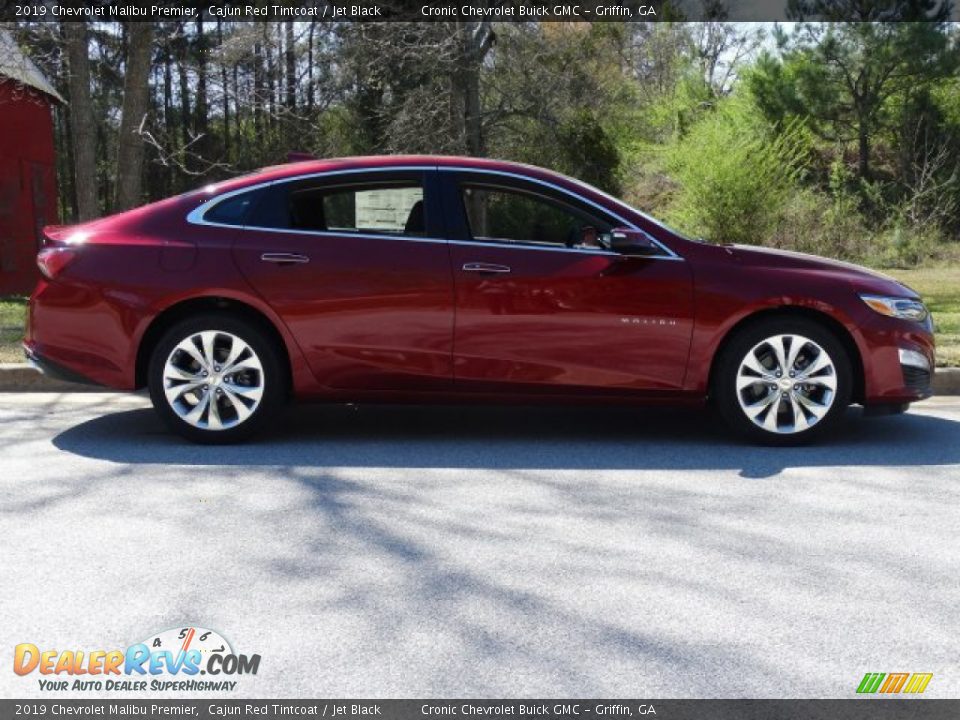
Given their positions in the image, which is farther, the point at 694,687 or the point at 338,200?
the point at 338,200

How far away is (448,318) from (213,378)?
142 centimetres

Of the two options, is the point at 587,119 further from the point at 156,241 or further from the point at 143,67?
the point at 156,241

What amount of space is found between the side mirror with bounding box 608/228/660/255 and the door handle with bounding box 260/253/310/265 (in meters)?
1.78

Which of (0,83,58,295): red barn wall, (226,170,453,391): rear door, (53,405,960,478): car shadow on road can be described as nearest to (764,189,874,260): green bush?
(0,83,58,295): red barn wall

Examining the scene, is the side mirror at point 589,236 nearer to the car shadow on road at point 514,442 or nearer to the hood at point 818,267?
the hood at point 818,267

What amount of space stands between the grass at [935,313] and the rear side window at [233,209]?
334 centimetres

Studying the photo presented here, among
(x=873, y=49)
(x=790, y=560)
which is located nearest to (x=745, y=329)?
(x=790, y=560)

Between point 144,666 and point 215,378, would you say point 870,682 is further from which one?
point 215,378

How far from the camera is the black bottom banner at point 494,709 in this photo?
303 cm

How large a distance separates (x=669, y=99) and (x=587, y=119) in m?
12.4

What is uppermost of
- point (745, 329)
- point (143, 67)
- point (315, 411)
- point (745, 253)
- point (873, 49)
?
point (873, 49)

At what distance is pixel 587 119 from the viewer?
30.0m

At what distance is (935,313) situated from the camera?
44.4 ft

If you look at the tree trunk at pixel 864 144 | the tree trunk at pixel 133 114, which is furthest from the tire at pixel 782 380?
the tree trunk at pixel 864 144
